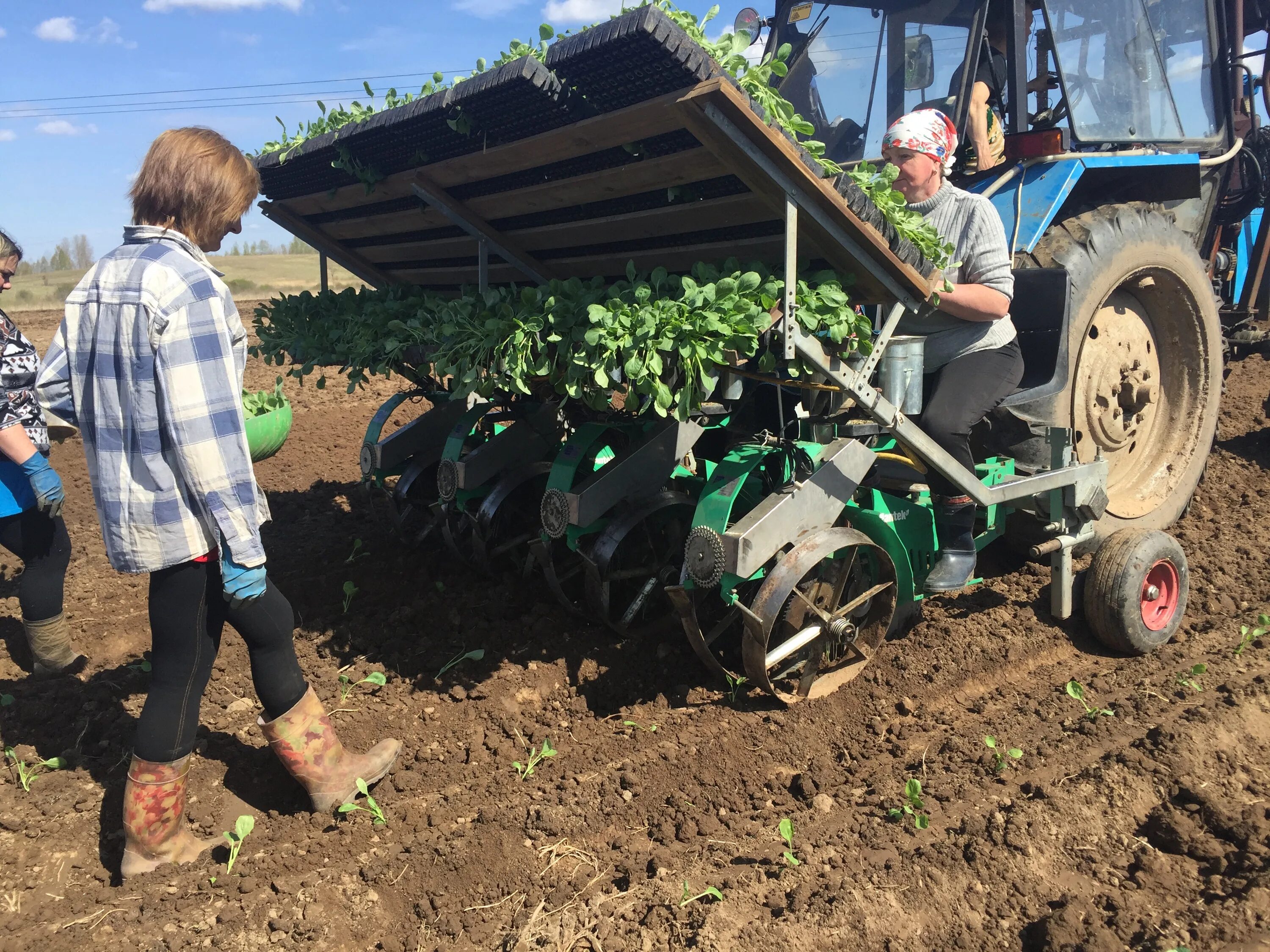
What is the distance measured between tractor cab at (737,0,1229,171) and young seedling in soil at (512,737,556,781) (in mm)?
3409

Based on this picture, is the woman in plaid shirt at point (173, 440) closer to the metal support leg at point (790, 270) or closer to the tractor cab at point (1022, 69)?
the metal support leg at point (790, 270)

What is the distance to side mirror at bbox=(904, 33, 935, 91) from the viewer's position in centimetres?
491

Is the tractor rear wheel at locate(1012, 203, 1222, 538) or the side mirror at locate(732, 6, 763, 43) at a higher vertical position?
the side mirror at locate(732, 6, 763, 43)

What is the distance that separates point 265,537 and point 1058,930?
4.54 m

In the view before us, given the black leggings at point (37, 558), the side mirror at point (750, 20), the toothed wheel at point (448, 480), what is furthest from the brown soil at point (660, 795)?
the side mirror at point (750, 20)

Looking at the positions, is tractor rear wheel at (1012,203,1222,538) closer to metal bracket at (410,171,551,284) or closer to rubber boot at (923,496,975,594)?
rubber boot at (923,496,975,594)

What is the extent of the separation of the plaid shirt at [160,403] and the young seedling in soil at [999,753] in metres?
2.50

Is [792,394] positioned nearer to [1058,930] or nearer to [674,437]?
[674,437]

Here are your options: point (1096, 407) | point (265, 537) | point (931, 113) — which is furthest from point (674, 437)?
point (265, 537)

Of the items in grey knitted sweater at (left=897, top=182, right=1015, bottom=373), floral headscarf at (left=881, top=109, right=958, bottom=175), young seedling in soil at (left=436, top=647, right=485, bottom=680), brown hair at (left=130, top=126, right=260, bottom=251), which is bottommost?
young seedling in soil at (left=436, top=647, right=485, bottom=680)

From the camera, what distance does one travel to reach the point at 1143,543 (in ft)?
13.8

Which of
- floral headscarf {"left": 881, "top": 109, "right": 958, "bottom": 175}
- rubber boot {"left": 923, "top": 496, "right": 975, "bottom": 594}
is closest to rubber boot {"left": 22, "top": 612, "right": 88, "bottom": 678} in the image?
rubber boot {"left": 923, "top": 496, "right": 975, "bottom": 594}

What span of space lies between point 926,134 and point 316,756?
3084mm

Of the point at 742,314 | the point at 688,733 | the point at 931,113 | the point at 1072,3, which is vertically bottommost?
the point at 688,733
